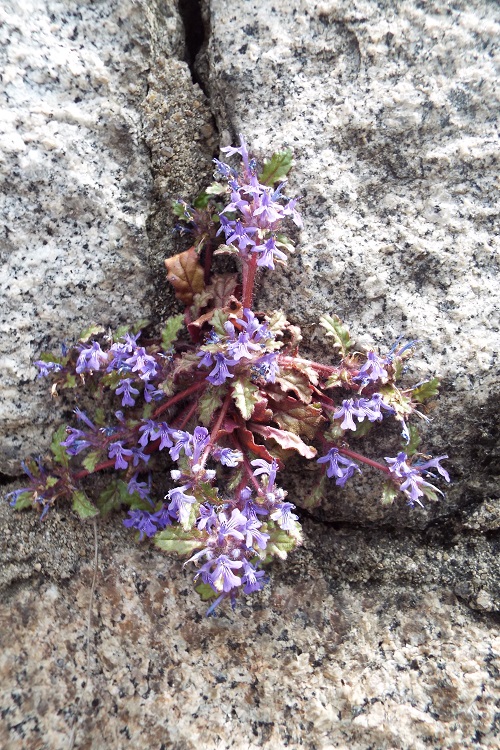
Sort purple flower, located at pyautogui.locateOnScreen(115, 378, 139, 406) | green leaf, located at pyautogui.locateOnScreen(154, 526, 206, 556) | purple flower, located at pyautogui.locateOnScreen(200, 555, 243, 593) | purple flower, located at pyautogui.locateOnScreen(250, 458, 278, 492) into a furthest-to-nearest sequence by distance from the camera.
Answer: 1. purple flower, located at pyautogui.locateOnScreen(115, 378, 139, 406)
2. purple flower, located at pyautogui.locateOnScreen(250, 458, 278, 492)
3. green leaf, located at pyautogui.locateOnScreen(154, 526, 206, 556)
4. purple flower, located at pyautogui.locateOnScreen(200, 555, 243, 593)

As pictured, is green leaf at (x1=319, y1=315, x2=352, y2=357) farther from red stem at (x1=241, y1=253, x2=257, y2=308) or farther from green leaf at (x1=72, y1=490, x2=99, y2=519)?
green leaf at (x1=72, y1=490, x2=99, y2=519)

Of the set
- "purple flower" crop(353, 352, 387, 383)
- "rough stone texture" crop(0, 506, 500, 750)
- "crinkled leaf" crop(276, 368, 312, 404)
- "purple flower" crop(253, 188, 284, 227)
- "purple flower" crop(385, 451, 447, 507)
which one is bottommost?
"rough stone texture" crop(0, 506, 500, 750)

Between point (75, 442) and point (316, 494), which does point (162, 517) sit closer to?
point (75, 442)

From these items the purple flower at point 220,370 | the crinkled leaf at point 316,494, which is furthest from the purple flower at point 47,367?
the crinkled leaf at point 316,494

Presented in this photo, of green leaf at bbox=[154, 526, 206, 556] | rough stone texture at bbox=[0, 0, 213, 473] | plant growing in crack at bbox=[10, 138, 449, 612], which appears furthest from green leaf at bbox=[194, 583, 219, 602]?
rough stone texture at bbox=[0, 0, 213, 473]

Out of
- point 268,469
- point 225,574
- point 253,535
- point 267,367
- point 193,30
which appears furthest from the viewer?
point 193,30

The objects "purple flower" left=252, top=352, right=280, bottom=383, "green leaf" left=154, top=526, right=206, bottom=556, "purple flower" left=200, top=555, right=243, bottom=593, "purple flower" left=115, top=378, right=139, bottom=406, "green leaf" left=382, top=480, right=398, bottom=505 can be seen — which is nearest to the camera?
"purple flower" left=200, top=555, right=243, bottom=593

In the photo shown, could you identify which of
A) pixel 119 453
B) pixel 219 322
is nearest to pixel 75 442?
pixel 119 453

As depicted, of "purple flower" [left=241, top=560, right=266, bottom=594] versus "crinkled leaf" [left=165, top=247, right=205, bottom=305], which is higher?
"crinkled leaf" [left=165, top=247, right=205, bottom=305]

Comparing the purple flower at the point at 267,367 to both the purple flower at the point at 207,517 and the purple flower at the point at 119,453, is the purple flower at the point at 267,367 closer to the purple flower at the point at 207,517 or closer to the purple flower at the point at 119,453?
the purple flower at the point at 207,517
